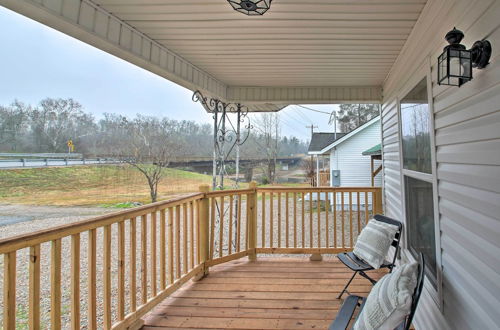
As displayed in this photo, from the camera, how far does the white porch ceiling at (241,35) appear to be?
1.77m

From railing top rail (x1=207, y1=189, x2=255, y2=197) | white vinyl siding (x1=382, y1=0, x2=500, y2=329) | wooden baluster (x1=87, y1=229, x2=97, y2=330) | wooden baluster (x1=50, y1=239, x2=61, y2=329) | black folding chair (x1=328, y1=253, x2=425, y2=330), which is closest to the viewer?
white vinyl siding (x1=382, y1=0, x2=500, y2=329)

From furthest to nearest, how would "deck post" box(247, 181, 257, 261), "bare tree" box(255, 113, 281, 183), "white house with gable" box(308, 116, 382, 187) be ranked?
1. "white house with gable" box(308, 116, 382, 187)
2. "bare tree" box(255, 113, 281, 183)
3. "deck post" box(247, 181, 257, 261)

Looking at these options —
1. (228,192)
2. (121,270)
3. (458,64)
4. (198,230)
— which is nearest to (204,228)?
(198,230)

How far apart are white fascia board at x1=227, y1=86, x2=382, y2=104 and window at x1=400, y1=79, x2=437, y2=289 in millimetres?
1115

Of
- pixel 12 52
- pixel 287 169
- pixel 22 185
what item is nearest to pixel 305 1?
pixel 12 52

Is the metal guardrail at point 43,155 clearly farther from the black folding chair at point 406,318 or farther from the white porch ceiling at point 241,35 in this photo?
the black folding chair at point 406,318

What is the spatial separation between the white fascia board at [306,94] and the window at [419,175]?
1115 millimetres

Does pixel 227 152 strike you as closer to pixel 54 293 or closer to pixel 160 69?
pixel 160 69

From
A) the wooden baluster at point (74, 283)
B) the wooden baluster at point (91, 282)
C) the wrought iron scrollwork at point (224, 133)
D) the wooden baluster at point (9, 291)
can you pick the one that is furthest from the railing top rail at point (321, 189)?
the wooden baluster at point (9, 291)

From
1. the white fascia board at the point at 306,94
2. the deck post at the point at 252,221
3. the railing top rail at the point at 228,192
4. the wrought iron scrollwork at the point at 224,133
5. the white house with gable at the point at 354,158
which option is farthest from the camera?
the white house with gable at the point at 354,158

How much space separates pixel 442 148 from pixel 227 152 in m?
3.03

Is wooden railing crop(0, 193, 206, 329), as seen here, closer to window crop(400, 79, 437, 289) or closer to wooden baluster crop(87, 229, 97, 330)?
wooden baluster crop(87, 229, 97, 330)

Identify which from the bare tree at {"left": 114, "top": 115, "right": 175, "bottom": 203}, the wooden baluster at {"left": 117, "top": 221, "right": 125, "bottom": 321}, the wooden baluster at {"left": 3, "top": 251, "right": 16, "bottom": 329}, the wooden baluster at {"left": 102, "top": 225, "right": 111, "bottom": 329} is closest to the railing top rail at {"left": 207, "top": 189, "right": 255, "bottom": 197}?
the bare tree at {"left": 114, "top": 115, "right": 175, "bottom": 203}

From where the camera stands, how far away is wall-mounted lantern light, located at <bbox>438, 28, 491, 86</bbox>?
1105 mm
